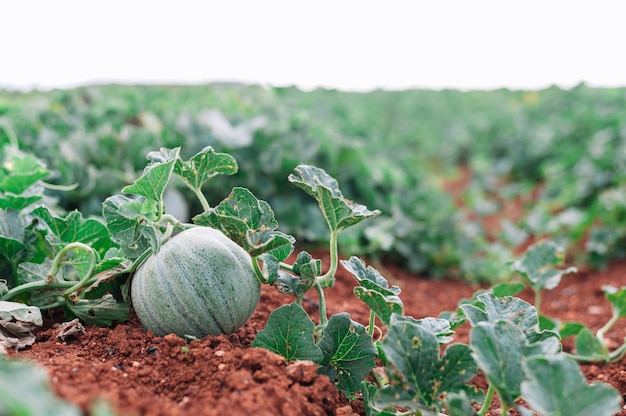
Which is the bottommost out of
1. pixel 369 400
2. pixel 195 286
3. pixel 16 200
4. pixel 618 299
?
pixel 369 400

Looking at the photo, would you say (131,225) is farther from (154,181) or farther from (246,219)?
(246,219)

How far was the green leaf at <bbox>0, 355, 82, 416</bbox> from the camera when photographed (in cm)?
82

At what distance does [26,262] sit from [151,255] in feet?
1.52

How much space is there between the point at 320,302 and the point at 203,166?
1.66ft

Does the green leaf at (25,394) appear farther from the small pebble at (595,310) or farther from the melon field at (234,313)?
the small pebble at (595,310)

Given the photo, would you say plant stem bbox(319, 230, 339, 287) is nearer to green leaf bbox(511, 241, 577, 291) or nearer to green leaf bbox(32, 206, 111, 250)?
green leaf bbox(32, 206, 111, 250)

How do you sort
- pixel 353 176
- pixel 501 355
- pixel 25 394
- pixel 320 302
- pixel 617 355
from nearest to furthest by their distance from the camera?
pixel 25 394 → pixel 501 355 → pixel 320 302 → pixel 617 355 → pixel 353 176

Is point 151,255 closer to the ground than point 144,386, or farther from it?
farther from it

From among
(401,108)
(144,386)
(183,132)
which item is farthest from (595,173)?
(401,108)

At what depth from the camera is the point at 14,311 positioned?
168 centimetres

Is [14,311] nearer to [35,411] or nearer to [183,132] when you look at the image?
[35,411]

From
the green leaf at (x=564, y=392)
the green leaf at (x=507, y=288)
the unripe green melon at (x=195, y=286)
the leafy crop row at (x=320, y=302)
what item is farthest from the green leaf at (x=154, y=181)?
the green leaf at (x=507, y=288)

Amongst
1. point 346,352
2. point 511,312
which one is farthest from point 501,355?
point 346,352

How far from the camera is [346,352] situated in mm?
1638
